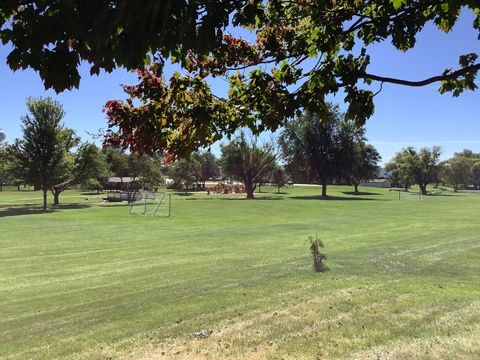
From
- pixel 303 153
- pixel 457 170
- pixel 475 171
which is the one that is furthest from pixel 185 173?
pixel 475 171

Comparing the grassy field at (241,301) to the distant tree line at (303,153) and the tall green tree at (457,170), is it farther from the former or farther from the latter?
the tall green tree at (457,170)

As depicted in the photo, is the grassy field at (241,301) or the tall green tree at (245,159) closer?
the grassy field at (241,301)

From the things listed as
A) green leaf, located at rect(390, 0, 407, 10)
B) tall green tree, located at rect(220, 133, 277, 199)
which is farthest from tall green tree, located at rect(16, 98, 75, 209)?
green leaf, located at rect(390, 0, 407, 10)

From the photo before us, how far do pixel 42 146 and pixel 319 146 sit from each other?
1682 inches

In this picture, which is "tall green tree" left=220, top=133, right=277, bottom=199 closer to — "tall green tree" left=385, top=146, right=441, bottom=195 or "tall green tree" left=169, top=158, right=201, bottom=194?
"tall green tree" left=169, top=158, right=201, bottom=194

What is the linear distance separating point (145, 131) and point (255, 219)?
22883 mm

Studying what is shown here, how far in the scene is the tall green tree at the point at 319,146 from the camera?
68875mm

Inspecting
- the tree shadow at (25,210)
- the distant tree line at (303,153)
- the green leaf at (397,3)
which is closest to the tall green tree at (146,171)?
the distant tree line at (303,153)

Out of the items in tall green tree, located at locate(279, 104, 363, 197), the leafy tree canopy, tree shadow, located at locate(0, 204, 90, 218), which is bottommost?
tree shadow, located at locate(0, 204, 90, 218)

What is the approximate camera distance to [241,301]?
7.76m

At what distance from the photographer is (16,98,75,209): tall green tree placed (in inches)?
1519

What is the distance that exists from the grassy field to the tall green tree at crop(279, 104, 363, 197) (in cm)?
5308

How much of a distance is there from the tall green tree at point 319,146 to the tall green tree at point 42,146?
37.8 m

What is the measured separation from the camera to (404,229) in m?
21.1
